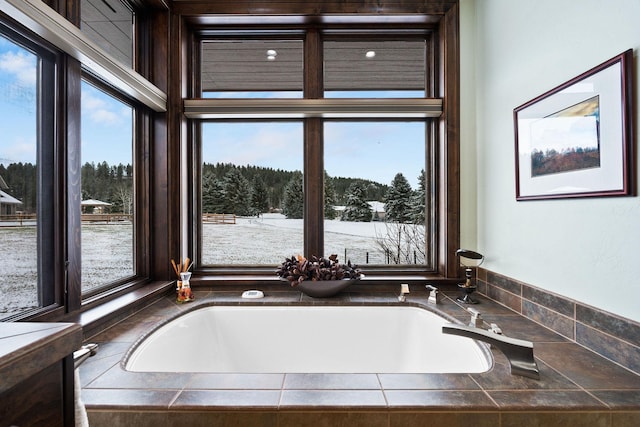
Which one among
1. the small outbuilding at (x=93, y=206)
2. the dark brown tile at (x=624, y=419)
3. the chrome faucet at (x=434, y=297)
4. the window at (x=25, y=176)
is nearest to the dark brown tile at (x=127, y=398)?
the window at (x=25, y=176)

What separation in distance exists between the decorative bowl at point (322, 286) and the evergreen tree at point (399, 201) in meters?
0.66

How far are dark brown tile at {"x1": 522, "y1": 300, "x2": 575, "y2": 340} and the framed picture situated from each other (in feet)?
1.77

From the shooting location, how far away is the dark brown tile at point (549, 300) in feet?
4.36

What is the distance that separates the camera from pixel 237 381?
101cm

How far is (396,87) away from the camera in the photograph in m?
2.24

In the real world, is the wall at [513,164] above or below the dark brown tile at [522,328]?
above

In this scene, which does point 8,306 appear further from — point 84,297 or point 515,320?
point 515,320

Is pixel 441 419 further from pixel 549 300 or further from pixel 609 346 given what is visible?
pixel 549 300

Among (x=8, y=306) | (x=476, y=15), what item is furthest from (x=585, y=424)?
(x=476, y=15)

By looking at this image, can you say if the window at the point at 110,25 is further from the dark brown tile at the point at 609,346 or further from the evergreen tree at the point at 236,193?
the dark brown tile at the point at 609,346

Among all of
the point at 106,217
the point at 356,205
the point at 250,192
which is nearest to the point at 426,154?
the point at 356,205

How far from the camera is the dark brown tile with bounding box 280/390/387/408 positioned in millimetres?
896

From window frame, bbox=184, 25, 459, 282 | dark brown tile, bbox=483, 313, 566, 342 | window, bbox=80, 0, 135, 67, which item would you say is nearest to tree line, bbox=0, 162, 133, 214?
window frame, bbox=184, 25, 459, 282

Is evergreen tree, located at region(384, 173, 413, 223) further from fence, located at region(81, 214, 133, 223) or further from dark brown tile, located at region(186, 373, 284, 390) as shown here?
fence, located at region(81, 214, 133, 223)
